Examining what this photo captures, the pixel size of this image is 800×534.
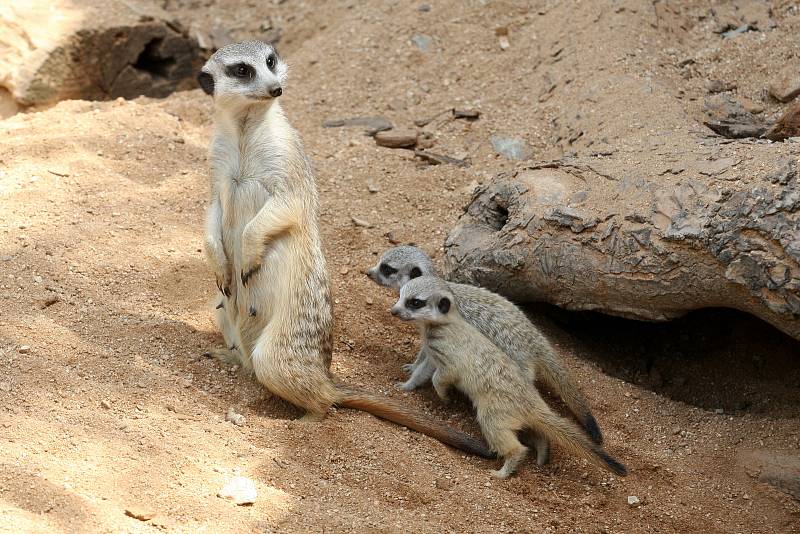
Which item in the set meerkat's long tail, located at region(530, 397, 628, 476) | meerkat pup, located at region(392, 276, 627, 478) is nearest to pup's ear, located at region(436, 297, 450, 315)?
meerkat pup, located at region(392, 276, 627, 478)

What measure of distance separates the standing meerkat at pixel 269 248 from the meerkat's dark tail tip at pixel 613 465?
0.39 m

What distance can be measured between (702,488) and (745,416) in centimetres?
48

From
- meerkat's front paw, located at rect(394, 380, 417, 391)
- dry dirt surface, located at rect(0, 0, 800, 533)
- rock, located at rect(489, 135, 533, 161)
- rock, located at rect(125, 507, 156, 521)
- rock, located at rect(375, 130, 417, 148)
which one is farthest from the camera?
rock, located at rect(375, 130, 417, 148)

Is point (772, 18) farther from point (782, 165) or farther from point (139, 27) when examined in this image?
point (139, 27)

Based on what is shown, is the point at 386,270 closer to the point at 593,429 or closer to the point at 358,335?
the point at 358,335

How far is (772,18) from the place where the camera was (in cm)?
473

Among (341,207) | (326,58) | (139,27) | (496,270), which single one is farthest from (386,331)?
(139,27)

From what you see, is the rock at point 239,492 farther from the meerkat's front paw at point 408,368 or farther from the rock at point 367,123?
the rock at point 367,123

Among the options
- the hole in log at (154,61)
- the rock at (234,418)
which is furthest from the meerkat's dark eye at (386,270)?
the hole in log at (154,61)

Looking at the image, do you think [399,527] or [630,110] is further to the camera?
[630,110]

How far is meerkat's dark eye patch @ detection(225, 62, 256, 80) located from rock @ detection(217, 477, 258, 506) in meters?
1.44

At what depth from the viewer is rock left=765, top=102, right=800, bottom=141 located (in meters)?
3.68

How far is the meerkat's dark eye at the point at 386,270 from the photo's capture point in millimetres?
3803

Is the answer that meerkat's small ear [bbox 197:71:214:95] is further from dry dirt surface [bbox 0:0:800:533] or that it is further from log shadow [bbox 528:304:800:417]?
log shadow [bbox 528:304:800:417]
